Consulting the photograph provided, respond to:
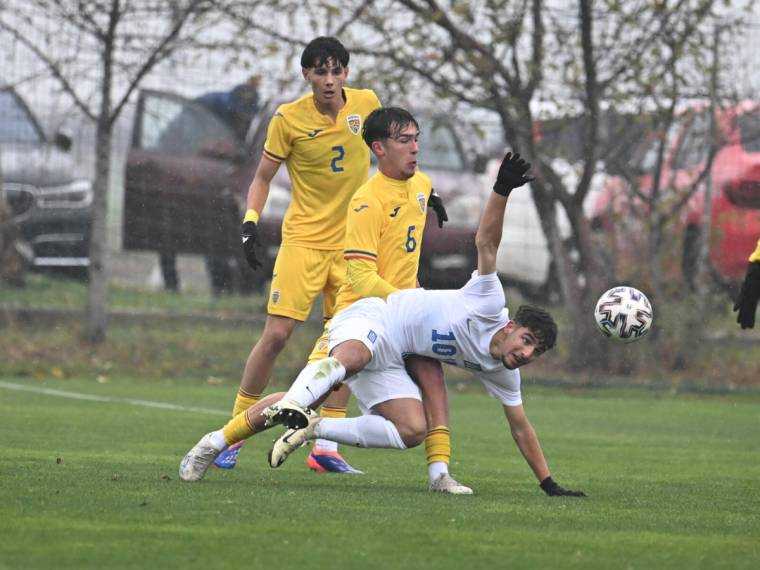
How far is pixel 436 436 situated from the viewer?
6984mm

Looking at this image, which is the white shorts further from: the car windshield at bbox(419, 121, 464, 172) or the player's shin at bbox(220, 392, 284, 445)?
the car windshield at bbox(419, 121, 464, 172)

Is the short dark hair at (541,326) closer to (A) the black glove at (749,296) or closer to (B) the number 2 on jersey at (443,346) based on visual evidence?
(B) the number 2 on jersey at (443,346)

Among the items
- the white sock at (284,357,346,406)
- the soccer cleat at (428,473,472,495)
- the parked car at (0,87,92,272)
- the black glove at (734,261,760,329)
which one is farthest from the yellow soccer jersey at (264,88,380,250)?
the parked car at (0,87,92,272)

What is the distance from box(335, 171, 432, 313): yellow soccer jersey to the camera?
722 cm

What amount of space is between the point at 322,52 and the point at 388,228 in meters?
1.09

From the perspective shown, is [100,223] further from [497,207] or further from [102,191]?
[497,207]

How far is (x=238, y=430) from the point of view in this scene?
22.9 ft

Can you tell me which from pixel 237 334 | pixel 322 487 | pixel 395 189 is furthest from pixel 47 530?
pixel 237 334

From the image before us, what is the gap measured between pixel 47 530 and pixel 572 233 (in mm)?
10772

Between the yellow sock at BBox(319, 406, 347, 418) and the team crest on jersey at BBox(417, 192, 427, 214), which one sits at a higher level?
the team crest on jersey at BBox(417, 192, 427, 214)

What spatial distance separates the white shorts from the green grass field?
416 millimetres

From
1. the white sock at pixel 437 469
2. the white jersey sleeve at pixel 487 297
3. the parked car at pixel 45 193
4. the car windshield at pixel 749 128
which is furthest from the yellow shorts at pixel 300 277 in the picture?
the car windshield at pixel 749 128

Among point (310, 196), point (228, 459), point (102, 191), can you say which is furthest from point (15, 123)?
point (228, 459)

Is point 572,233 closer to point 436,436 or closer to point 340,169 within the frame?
point 340,169
